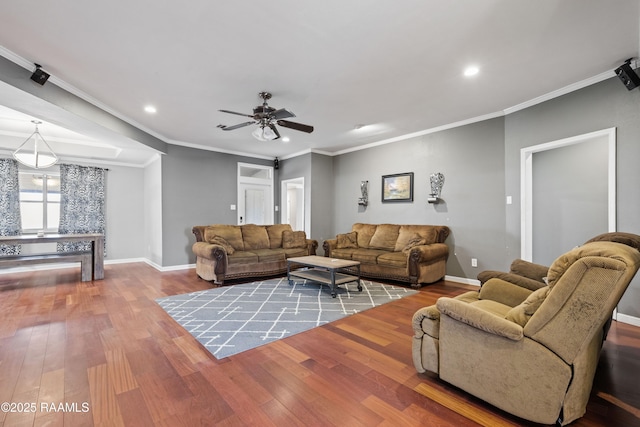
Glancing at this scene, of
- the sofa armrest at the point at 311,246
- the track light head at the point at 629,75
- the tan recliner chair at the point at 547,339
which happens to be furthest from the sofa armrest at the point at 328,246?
the track light head at the point at 629,75

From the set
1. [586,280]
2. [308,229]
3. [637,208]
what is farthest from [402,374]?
[308,229]

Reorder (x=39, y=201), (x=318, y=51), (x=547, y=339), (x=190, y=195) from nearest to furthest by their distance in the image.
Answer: (x=547, y=339) → (x=318, y=51) → (x=39, y=201) → (x=190, y=195)

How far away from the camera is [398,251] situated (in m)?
5.02

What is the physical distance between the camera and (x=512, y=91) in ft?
11.4

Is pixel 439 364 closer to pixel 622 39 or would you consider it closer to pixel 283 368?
pixel 283 368

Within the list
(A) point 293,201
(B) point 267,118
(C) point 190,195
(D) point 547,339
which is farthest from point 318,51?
(A) point 293,201

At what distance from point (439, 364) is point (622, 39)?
10.5 ft

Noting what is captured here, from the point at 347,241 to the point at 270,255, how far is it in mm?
1574

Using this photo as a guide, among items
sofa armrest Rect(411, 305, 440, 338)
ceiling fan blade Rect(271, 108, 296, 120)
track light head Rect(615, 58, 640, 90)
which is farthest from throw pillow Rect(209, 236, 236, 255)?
track light head Rect(615, 58, 640, 90)

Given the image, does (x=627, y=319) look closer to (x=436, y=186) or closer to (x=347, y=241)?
(x=436, y=186)

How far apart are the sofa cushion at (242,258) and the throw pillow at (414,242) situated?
2554 mm

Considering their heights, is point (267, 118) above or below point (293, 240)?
above

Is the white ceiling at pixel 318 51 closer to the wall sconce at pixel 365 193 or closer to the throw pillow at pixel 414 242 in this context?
the throw pillow at pixel 414 242

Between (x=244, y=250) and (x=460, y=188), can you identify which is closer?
(x=460, y=188)
